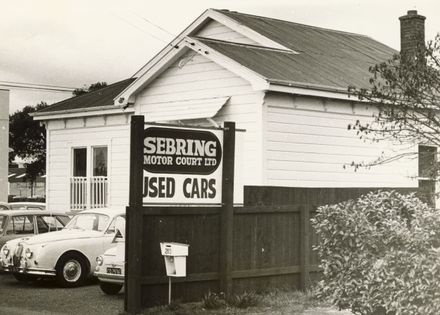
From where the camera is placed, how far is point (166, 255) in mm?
11523

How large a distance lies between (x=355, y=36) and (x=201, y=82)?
922cm

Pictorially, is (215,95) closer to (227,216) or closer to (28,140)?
(227,216)

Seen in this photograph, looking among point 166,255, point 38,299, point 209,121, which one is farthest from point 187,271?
point 209,121

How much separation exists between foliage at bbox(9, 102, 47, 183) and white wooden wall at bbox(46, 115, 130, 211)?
62.2m

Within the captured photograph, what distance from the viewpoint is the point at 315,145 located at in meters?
17.4

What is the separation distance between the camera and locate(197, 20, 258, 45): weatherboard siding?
20203 millimetres

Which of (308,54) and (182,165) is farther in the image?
(308,54)

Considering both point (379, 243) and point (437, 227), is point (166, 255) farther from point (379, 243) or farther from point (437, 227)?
point (437, 227)

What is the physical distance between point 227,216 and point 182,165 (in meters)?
1.10

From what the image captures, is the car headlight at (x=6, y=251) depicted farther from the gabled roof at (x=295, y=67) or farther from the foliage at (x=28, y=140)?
the foliage at (x=28, y=140)

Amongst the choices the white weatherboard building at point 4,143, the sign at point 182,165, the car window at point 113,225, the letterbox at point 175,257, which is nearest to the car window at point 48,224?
the car window at point 113,225

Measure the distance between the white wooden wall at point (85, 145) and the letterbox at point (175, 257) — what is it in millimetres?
9350

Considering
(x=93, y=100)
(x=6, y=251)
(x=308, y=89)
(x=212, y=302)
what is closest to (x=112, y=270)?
(x=212, y=302)

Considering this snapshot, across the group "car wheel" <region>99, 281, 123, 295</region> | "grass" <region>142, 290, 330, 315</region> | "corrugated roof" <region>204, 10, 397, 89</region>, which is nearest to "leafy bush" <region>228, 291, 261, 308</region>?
"grass" <region>142, 290, 330, 315</region>
